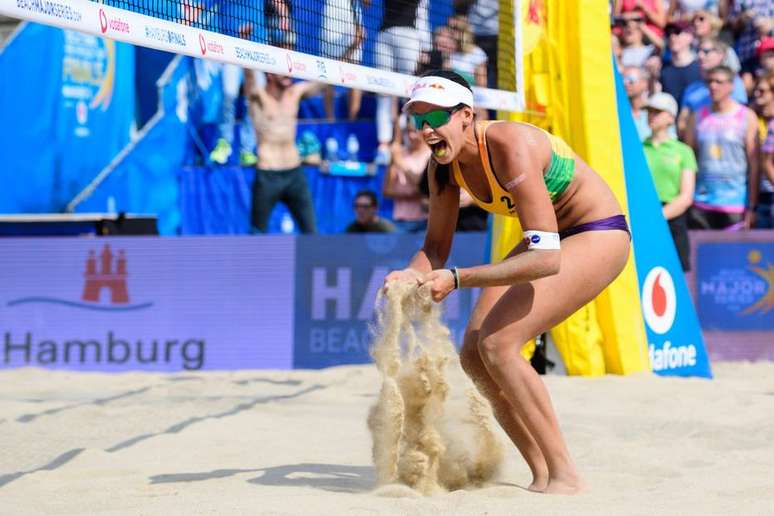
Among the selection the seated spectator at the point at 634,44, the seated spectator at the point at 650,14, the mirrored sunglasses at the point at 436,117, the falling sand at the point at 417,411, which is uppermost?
the seated spectator at the point at 650,14

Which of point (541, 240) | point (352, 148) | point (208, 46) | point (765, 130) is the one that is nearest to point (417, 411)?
point (541, 240)

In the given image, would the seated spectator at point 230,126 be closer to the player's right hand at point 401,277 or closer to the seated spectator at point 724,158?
the seated spectator at point 724,158

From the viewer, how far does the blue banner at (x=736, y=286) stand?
8.80m

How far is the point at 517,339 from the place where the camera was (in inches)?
Result: 164

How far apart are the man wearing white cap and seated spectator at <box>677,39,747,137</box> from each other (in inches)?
35.6

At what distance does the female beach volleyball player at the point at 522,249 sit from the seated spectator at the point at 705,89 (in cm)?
560

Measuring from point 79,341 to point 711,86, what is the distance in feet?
18.0

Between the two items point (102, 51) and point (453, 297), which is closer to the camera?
point (453, 297)

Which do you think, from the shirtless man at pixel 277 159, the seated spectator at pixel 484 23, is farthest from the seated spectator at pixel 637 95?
the shirtless man at pixel 277 159

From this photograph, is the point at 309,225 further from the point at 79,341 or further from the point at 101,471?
the point at 101,471

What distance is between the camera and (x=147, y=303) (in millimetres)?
9320

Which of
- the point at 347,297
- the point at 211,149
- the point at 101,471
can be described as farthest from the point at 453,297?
the point at 101,471

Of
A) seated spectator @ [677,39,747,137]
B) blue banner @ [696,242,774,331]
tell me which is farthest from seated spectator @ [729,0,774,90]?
blue banner @ [696,242,774,331]

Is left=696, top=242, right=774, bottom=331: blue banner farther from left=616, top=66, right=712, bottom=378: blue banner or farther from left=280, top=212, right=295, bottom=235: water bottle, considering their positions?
left=280, top=212, right=295, bottom=235: water bottle
